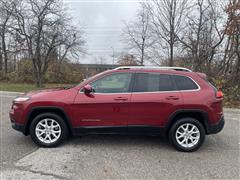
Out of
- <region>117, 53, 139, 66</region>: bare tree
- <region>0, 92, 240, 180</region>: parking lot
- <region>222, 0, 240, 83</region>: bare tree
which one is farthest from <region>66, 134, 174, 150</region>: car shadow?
<region>117, 53, 139, 66</region>: bare tree

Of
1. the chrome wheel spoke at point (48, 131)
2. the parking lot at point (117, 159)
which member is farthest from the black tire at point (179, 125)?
the chrome wheel spoke at point (48, 131)

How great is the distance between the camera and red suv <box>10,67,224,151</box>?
179 inches

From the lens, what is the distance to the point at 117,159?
4.11 meters

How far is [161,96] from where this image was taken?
15.0 feet

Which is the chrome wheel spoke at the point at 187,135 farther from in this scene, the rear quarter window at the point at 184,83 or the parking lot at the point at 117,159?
the rear quarter window at the point at 184,83

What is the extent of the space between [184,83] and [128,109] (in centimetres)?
128

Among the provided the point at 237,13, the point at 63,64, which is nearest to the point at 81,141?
the point at 237,13

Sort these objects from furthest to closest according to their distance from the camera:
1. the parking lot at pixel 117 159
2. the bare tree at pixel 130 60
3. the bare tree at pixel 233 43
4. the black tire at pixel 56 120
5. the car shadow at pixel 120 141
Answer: the bare tree at pixel 130 60, the bare tree at pixel 233 43, the car shadow at pixel 120 141, the black tire at pixel 56 120, the parking lot at pixel 117 159

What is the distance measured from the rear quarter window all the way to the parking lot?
1282mm

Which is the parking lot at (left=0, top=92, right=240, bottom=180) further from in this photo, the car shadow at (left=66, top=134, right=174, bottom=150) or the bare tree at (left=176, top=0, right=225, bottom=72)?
the bare tree at (left=176, top=0, right=225, bottom=72)

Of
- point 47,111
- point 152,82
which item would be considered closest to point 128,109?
point 152,82

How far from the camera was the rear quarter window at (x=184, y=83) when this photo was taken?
4656 millimetres

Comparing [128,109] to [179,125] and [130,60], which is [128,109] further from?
[130,60]

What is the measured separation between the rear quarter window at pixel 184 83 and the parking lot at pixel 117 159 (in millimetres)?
1282
